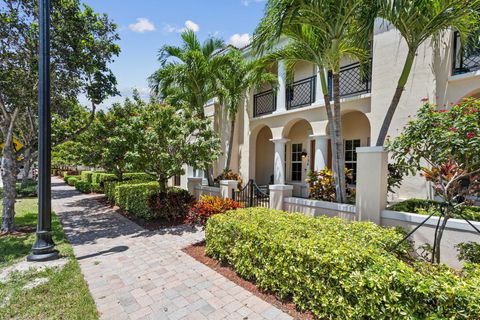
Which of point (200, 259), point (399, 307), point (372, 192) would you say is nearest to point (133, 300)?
point (200, 259)

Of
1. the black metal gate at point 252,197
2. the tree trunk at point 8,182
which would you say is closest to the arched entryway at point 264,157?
the black metal gate at point 252,197

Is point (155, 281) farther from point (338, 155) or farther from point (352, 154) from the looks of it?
point (352, 154)

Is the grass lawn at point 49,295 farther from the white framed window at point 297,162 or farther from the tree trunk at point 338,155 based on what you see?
the white framed window at point 297,162

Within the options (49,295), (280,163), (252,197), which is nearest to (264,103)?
(280,163)

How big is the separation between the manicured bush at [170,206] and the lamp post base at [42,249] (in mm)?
3470

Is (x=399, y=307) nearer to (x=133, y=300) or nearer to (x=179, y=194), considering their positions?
(x=133, y=300)

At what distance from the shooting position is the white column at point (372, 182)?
218 inches

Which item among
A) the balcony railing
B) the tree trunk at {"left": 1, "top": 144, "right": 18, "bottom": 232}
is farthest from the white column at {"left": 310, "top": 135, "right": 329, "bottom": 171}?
the tree trunk at {"left": 1, "top": 144, "right": 18, "bottom": 232}

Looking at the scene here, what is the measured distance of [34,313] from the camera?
368 cm

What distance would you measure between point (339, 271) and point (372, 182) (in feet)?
10.1

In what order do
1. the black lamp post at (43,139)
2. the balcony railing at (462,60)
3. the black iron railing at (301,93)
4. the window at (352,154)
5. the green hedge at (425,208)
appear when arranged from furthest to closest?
the window at (352,154)
the black iron railing at (301,93)
the balcony railing at (462,60)
the black lamp post at (43,139)
the green hedge at (425,208)

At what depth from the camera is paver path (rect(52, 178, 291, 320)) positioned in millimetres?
3736

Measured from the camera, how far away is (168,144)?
27.2 ft

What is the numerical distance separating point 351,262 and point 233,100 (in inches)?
366
